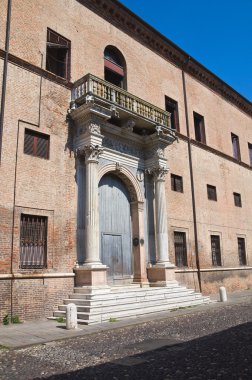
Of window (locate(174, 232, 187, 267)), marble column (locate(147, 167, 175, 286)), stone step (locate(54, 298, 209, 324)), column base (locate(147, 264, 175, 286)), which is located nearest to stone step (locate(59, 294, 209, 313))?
stone step (locate(54, 298, 209, 324))

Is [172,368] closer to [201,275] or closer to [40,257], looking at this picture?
[40,257]

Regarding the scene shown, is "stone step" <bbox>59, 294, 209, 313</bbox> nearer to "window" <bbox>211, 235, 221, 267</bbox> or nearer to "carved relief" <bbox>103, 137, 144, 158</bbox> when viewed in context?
"carved relief" <bbox>103, 137, 144, 158</bbox>

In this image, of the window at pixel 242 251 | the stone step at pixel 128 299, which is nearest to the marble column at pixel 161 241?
the stone step at pixel 128 299

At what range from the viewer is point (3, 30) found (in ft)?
42.1

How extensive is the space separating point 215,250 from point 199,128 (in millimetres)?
7448

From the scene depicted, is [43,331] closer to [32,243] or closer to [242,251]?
[32,243]

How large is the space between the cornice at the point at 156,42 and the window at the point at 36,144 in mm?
6919

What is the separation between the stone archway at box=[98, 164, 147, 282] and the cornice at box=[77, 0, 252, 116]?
7370 mm

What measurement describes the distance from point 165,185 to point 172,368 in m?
12.7

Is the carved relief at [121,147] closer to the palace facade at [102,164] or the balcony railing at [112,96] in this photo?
the palace facade at [102,164]

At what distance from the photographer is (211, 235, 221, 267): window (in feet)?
67.6

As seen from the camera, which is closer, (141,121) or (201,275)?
(141,121)

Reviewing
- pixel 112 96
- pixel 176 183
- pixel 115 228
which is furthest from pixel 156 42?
pixel 115 228

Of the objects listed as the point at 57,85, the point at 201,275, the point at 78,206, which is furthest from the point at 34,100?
the point at 201,275
